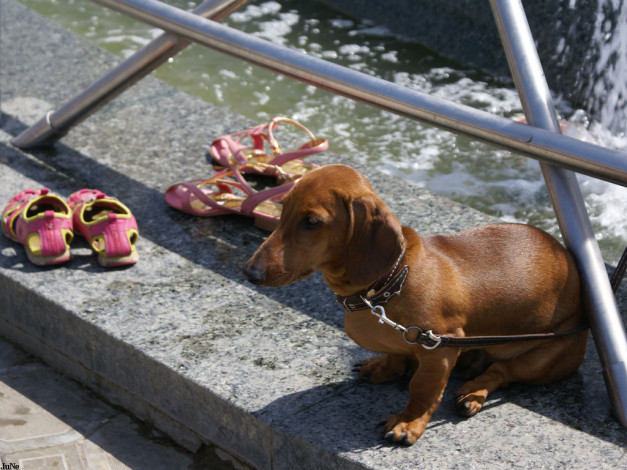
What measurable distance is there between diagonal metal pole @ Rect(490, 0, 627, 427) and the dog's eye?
87cm

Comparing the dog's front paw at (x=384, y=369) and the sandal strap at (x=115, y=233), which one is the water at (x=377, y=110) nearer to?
the dog's front paw at (x=384, y=369)

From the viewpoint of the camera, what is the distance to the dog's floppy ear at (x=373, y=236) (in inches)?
81.4

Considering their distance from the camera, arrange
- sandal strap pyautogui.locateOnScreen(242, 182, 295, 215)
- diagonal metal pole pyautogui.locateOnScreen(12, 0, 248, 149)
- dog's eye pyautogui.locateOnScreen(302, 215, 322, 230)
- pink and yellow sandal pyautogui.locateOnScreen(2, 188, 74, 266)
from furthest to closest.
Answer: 1. diagonal metal pole pyautogui.locateOnScreen(12, 0, 248, 149)
2. sandal strap pyautogui.locateOnScreen(242, 182, 295, 215)
3. pink and yellow sandal pyautogui.locateOnScreen(2, 188, 74, 266)
4. dog's eye pyautogui.locateOnScreen(302, 215, 322, 230)

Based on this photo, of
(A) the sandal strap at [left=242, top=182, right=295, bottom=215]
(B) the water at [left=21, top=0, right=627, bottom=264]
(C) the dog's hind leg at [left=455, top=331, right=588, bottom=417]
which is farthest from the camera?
(B) the water at [left=21, top=0, right=627, bottom=264]

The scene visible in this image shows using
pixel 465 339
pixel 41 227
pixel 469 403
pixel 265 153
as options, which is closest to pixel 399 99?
pixel 465 339

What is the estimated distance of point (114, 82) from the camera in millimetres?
3680

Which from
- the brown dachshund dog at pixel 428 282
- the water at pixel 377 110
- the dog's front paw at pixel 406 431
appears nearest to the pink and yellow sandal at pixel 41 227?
the brown dachshund dog at pixel 428 282

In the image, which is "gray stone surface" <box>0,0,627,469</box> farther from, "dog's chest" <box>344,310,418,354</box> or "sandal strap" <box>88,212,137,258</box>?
"dog's chest" <box>344,310,418,354</box>

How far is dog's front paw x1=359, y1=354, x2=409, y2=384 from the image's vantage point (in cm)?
242

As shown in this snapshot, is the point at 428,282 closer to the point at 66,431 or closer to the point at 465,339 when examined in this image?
the point at 465,339

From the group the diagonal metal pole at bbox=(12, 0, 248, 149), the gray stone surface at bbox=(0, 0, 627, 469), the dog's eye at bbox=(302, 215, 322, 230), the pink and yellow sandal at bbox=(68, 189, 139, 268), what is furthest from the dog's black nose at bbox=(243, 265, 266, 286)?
the diagonal metal pole at bbox=(12, 0, 248, 149)

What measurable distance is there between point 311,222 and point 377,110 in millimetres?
3102

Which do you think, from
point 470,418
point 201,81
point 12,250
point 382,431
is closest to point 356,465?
point 382,431

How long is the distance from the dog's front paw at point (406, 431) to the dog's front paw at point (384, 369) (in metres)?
0.25
